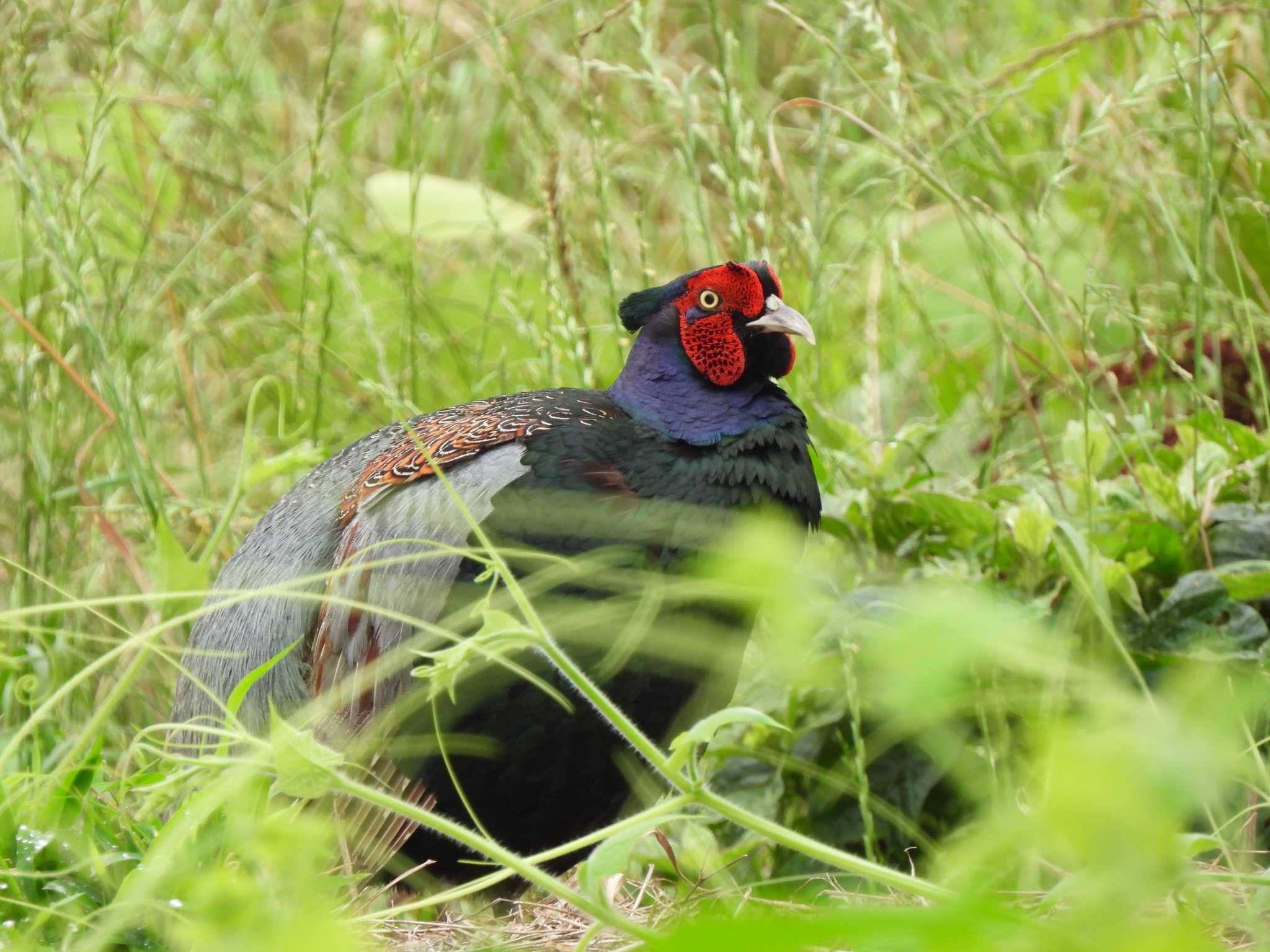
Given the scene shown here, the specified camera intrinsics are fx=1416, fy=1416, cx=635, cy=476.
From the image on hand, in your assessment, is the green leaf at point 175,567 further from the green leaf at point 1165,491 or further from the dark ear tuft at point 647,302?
the green leaf at point 1165,491

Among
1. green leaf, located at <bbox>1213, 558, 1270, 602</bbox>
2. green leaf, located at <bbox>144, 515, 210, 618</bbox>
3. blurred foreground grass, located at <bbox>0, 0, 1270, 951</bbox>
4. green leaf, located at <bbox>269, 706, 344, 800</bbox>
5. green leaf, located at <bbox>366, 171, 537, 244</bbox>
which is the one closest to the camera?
blurred foreground grass, located at <bbox>0, 0, 1270, 951</bbox>

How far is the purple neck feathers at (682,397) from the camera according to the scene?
8.03ft

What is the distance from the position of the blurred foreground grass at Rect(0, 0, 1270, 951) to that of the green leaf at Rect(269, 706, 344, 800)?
26 millimetres

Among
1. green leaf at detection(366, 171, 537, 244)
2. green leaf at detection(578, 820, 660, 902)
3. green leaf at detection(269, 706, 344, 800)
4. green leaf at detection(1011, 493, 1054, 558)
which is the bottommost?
green leaf at detection(1011, 493, 1054, 558)

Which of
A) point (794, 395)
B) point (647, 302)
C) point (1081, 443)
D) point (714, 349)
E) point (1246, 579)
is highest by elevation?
point (647, 302)

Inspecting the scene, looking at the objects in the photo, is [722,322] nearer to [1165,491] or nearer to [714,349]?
[714,349]

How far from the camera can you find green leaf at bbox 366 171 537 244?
3971 millimetres

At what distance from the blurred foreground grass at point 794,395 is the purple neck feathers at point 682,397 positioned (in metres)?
0.23

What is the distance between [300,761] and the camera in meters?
0.99

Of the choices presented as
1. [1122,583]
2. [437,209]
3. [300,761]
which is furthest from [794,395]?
[300,761]

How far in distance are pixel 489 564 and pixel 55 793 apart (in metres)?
1.00

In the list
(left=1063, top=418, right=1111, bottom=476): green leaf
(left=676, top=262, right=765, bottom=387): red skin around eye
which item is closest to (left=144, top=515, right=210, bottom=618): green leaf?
(left=676, top=262, right=765, bottom=387): red skin around eye

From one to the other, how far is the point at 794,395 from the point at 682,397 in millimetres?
700

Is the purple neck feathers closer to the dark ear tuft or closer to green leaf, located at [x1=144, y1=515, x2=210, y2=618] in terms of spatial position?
the dark ear tuft
